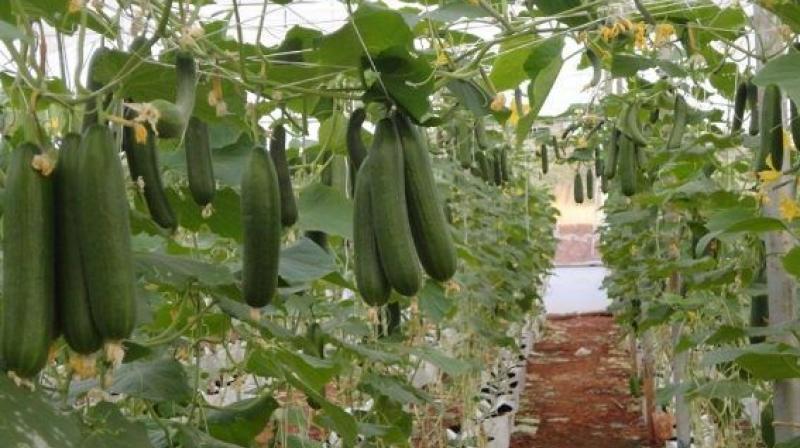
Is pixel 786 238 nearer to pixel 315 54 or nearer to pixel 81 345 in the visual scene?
pixel 315 54

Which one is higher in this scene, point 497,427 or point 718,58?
point 718,58

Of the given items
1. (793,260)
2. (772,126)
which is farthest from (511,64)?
(793,260)

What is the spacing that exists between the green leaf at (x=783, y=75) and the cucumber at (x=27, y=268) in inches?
49.4

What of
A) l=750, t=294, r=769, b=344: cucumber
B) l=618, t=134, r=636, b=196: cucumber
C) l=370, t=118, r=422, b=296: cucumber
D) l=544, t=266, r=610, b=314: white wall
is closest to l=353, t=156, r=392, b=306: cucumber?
l=370, t=118, r=422, b=296: cucumber

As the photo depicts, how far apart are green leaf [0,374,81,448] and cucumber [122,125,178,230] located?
0.35m

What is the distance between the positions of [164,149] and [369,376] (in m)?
1.35

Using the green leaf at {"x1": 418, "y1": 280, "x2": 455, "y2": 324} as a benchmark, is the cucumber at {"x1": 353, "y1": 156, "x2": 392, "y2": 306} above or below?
above

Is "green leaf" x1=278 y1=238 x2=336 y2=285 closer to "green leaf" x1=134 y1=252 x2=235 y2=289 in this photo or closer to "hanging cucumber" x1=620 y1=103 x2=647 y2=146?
"green leaf" x1=134 y1=252 x2=235 y2=289

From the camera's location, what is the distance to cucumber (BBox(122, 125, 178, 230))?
1.65 m

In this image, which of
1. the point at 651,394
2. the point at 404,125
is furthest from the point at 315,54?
the point at 651,394

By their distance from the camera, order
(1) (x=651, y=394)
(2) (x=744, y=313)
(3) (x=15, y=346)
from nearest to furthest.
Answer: (3) (x=15, y=346) → (2) (x=744, y=313) → (1) (x=651, y=394)

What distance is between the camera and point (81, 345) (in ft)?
4.27

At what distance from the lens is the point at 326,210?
2236 mm

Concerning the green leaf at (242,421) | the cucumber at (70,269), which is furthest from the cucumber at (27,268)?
the green leaf at (242,421)
